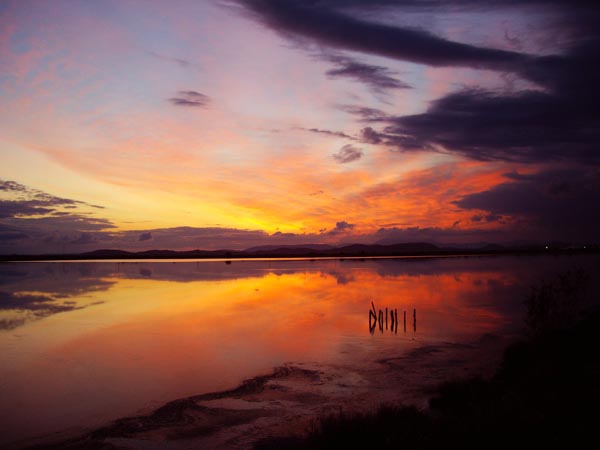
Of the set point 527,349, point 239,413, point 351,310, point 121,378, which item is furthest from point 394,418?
point 351,310

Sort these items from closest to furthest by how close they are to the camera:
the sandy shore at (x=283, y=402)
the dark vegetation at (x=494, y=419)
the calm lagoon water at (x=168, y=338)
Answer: the dark vegetation at (x=494, y=419) → the sandy shore at (x=283, y=402) → the calm lagoon water at (x=168, y=338)

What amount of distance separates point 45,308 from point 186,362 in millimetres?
20134

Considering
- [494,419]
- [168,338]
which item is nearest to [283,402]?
[494,419]

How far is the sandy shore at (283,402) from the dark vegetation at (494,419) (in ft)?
3.77

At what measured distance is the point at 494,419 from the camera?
327 inches

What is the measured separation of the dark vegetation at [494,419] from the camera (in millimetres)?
7852

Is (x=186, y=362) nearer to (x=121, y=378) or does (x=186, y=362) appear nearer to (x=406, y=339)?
(x=121, y=378)

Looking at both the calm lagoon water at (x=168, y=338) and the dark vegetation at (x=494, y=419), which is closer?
the dark vegetation at (x=494, y=419)

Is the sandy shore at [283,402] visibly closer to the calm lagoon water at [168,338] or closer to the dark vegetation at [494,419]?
the calm lagoon water at [168,338]

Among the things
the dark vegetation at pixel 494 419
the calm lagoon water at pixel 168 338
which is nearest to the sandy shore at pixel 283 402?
the calm lagoon water at pixel 168 338

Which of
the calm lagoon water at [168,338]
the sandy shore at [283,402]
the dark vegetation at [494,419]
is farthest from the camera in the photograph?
the calm lagoon water at [168,338]

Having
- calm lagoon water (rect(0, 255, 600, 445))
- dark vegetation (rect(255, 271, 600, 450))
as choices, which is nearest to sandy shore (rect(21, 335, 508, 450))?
calm lagoon water (rect(0, 255, 600, 445))

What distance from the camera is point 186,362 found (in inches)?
749

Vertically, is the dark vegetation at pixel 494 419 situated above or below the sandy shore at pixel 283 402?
above
